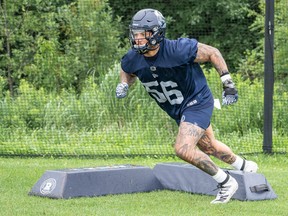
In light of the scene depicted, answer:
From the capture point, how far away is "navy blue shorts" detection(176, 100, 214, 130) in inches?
296

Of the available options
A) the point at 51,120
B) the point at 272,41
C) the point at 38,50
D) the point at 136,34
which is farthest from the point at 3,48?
the point at 136,34

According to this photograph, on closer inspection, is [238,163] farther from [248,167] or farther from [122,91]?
[122,91]

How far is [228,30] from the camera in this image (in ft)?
41.0

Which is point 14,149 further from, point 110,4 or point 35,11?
point 110,4

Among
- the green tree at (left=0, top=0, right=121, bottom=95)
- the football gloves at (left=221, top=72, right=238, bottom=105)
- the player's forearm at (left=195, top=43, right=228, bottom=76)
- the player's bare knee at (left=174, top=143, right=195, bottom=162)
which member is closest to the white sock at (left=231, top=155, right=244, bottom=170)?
the player's bare knee at (left=174, top=143, right=195, bottom=162)

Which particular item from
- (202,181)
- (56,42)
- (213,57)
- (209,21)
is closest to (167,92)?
(213,57)

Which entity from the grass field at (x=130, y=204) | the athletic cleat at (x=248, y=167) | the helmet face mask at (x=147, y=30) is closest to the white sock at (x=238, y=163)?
the athletic cleat at (x=248, y=167)

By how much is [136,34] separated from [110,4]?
617cm

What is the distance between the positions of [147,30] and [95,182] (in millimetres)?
Answer: 1644

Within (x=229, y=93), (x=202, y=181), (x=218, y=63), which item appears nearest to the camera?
(x=229, y=93)

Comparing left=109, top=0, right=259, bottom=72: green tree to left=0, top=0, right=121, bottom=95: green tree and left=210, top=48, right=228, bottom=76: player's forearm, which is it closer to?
left=0, top=0, right=121, bottom=95: green tree

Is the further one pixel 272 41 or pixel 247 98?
pixel 247 98

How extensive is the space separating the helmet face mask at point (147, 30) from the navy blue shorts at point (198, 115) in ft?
2.32

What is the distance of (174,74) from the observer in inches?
298
